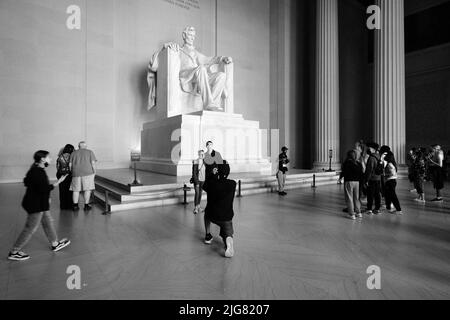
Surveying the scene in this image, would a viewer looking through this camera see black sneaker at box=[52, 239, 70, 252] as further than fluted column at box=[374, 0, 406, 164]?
No

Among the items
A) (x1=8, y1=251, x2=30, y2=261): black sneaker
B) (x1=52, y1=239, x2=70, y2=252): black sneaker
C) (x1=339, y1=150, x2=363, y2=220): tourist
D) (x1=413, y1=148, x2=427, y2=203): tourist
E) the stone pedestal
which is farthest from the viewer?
the stone pedestal

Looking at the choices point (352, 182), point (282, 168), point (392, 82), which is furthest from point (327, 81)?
point (352, 182)

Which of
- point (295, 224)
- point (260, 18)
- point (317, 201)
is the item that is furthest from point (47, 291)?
point (260, 18)

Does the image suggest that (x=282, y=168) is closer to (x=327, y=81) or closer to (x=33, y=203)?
(x=33, y=203)

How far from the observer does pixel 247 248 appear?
3.27 meters

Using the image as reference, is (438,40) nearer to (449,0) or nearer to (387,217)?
(449,0)

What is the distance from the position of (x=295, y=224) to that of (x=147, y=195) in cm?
288

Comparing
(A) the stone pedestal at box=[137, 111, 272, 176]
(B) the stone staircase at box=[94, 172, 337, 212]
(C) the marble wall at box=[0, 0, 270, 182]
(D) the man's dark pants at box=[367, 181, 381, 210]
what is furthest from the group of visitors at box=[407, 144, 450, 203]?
(C) the marble wall at box=[0, 0, 270, 182]

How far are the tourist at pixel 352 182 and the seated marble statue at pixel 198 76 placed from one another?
5.49 meters

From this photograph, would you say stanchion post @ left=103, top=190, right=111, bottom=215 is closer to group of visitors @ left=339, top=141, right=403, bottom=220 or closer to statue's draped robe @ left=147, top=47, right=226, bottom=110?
group of visitors @ left=339, top=141, right=403, bottom=220

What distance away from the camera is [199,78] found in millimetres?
9430

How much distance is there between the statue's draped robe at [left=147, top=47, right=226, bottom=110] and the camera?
31.0 ft

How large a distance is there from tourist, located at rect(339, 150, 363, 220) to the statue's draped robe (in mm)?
5504

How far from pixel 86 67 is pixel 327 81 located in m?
10.6
